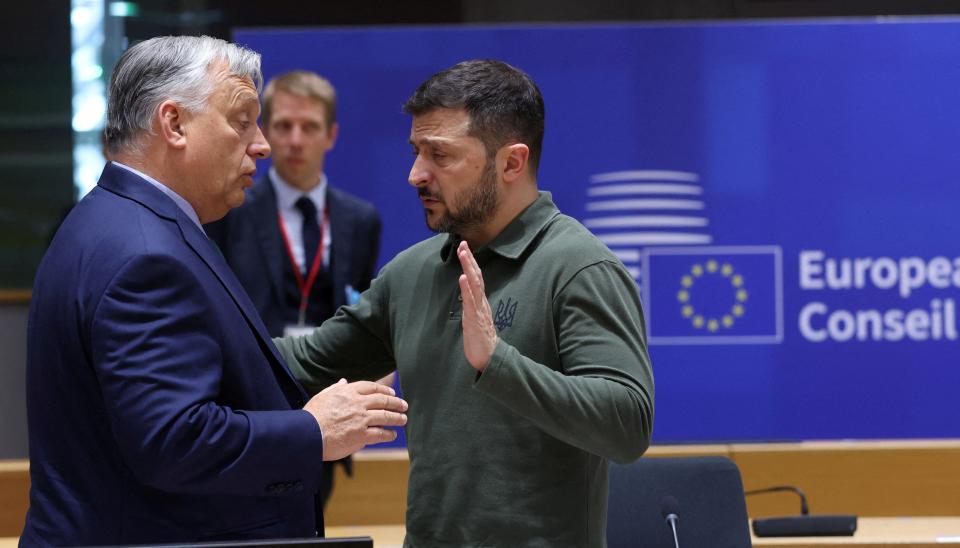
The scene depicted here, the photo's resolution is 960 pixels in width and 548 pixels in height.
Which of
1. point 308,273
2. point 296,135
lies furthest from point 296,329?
point 296,135

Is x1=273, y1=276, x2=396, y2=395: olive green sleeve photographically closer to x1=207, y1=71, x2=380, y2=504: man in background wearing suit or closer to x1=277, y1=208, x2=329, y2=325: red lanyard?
x1=207, y1=71, x2=380, y2=504: man in background wearing suit

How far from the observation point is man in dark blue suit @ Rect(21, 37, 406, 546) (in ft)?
5.62

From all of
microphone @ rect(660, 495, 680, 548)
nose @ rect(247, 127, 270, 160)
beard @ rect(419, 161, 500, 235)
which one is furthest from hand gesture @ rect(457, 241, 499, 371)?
microphone @ rect(660, 495, 680, 548)

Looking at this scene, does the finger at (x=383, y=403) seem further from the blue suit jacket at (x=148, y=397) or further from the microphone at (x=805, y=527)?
the microphone at (x=805, y=527)

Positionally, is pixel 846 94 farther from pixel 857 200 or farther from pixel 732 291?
pixel 732 291

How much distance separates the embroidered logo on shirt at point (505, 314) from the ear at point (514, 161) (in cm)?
24

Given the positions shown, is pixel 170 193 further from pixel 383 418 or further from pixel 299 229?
pixel 299 229

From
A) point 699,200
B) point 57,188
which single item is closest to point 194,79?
point 699,200

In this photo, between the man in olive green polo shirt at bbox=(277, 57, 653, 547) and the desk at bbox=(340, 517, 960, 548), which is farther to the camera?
the desk at bbox=(340, 517, 960, 548)

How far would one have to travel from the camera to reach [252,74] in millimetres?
2066

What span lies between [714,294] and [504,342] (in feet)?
8.71

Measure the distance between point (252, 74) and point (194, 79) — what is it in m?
0.15

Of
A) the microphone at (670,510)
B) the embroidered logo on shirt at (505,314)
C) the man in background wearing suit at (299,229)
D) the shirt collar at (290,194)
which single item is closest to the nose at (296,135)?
the man in background wearing suit at (299,229)

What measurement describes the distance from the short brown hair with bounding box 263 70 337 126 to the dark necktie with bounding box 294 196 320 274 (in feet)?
1.10
